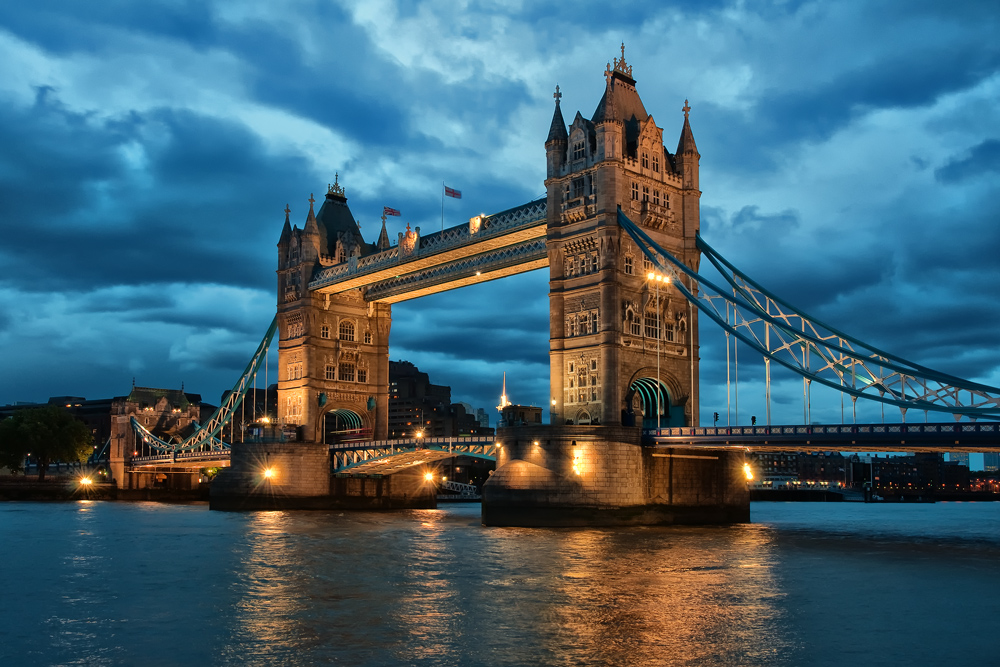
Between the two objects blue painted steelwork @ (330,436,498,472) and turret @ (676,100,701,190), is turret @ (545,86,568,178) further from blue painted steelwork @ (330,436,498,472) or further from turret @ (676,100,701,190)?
blue painted steelwork @ (330,436,498,472)

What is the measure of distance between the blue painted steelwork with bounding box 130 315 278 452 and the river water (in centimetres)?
4277

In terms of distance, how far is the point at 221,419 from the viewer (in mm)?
99000

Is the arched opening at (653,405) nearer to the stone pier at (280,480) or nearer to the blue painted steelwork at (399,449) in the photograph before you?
the blue painted steelwork at (399,449)

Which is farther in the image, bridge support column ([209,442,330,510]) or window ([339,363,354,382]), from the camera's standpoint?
window ([339,363,354,382])

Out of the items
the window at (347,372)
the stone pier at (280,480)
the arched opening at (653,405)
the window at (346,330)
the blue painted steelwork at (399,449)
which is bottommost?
the stone pier at (280,480)

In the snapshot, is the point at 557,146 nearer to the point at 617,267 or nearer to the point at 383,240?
the point at 617,267

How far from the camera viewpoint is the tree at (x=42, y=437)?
348 feet

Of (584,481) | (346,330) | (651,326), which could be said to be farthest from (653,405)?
(346,330)

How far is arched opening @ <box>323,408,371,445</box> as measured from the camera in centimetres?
8556

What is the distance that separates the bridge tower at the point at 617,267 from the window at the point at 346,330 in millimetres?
30027

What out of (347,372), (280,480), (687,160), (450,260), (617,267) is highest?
(687,160)

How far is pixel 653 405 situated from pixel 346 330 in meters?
34.3

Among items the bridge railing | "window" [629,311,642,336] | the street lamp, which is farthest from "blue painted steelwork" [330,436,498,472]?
the bridge railing

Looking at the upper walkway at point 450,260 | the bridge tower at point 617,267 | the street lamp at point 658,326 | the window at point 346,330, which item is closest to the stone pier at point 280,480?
the window at point 346,330
